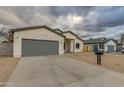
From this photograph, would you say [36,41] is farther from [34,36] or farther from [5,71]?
[5,71]

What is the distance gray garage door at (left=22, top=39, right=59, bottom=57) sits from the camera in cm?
1734

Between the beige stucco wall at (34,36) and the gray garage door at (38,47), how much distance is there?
492mm

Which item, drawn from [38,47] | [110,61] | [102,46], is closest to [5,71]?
[110,61]

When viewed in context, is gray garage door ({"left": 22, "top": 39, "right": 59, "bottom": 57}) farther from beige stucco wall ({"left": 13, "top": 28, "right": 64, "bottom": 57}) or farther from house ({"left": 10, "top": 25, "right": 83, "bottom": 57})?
beige stucco wall ({"left": 13, "top": 28, "right": 64, "bottom": 57})

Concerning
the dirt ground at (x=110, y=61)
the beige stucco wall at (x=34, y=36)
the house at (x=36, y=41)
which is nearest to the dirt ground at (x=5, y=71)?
the dirt ground at (x=110, y=61)

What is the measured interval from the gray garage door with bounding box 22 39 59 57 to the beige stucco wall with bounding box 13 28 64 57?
19.4 inches

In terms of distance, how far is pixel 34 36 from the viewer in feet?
60.0

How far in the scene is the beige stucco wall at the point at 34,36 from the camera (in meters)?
16.7

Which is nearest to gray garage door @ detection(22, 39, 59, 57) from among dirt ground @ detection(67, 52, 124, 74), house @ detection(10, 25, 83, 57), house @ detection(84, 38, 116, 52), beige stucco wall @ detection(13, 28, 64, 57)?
house @ detection(10, 25, 83, 57)

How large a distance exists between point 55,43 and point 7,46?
664 centimetres

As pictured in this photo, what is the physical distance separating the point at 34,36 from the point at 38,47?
1.49 metres

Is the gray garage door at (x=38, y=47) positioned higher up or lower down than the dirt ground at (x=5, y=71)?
higher up

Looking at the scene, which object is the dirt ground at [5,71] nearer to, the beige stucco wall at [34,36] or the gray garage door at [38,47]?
the beige stucco wall at [34,36]
